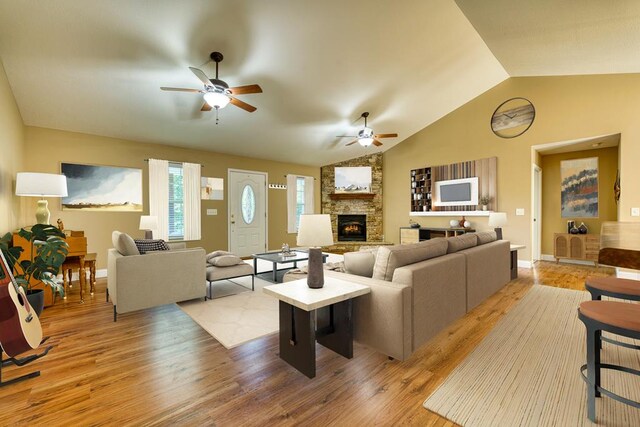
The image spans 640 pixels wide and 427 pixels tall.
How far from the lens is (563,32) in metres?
3.42

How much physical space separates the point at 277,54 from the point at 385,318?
3.40 m

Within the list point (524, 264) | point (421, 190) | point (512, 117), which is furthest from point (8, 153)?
point (524, 264)

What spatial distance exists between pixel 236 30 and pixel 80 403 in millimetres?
3510

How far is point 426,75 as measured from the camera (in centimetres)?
494

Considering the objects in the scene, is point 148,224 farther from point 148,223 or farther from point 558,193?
point 558,193

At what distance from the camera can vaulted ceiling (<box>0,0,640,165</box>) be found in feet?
9.29

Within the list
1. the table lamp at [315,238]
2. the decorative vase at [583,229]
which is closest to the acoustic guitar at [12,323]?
the table lamp at [315,238]

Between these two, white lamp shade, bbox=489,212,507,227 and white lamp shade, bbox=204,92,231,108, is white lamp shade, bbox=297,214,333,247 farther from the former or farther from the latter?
white lamp shade, bbox=489,212,507,227

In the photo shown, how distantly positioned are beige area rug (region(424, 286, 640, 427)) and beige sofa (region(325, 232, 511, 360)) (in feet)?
1.17

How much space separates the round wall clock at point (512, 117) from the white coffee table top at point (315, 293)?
220 inches

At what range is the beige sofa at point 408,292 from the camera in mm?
2037

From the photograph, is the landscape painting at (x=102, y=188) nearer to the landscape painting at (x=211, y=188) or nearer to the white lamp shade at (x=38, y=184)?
the landscape painting at (x=211, y=188)

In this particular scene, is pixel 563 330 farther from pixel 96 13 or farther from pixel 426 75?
pixel 96 13

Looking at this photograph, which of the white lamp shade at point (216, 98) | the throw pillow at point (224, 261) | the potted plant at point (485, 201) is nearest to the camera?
the white lamp shade at point (216, 98)
